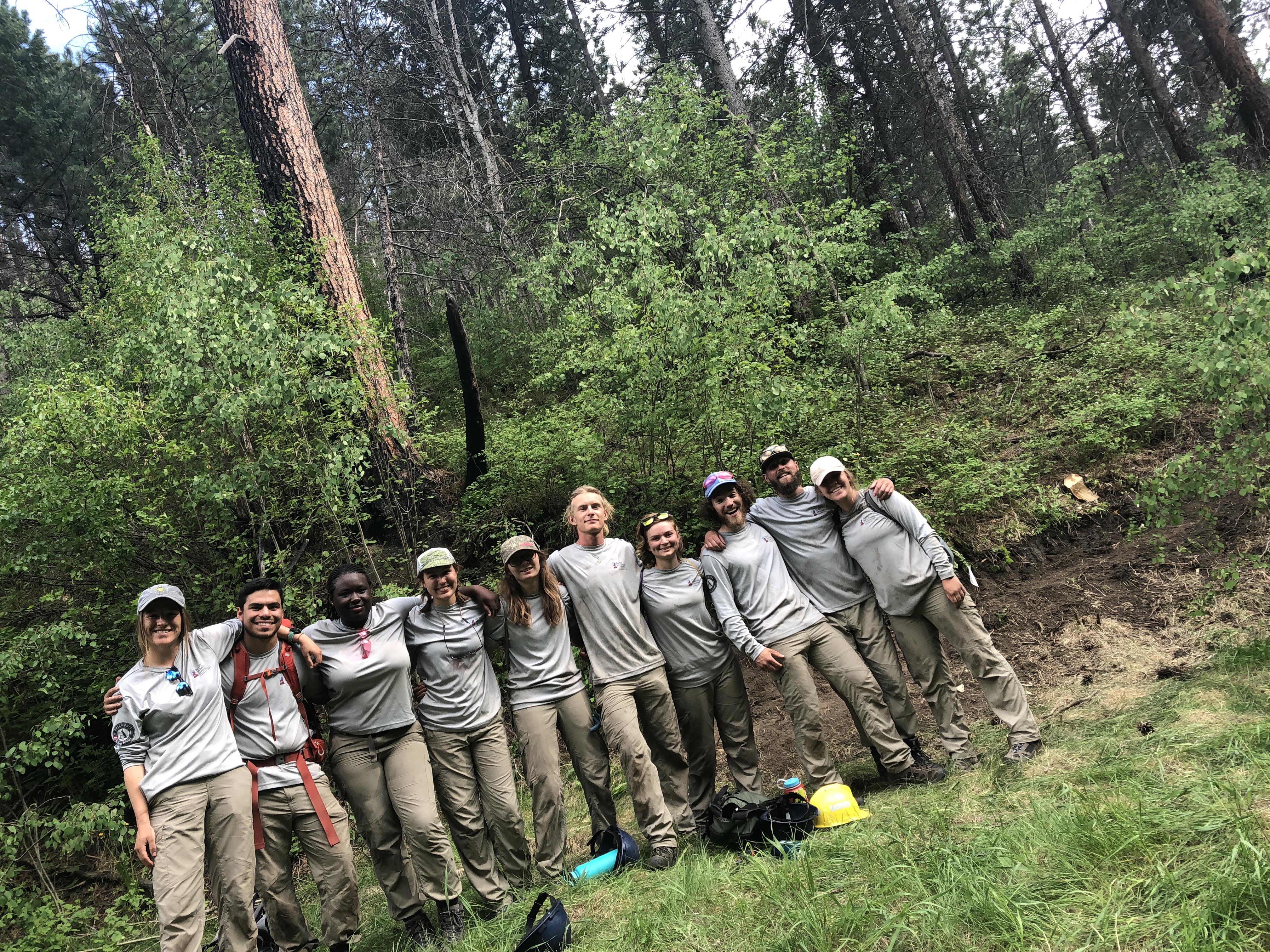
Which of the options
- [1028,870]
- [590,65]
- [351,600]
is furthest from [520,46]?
[1028,870]

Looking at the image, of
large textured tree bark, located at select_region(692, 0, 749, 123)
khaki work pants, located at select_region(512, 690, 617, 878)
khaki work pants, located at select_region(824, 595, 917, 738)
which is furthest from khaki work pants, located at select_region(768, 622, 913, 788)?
large textured tree bark, located at select_region(692, 0, 749, 123)

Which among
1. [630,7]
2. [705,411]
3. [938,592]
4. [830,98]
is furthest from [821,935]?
[630,7]

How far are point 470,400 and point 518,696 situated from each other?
4664 millimetres

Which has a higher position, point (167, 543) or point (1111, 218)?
point (1111, 218)

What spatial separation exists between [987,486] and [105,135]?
18.2 metres

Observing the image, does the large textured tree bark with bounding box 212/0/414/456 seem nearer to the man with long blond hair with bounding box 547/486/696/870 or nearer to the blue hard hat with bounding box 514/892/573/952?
the man with long blond hair with bounding box 547/486/696/870

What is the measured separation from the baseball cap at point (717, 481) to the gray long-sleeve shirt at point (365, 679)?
185 cm

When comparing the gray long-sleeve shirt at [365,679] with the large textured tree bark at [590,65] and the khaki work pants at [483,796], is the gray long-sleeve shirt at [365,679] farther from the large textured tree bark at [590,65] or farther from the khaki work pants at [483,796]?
the large textured tree bark at [590,65]

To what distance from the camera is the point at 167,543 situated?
6.38m

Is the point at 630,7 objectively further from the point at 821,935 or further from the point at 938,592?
the point at 821,935

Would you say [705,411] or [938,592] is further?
[705,411]

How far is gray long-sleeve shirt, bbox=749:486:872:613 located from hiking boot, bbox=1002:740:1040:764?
3.49ft

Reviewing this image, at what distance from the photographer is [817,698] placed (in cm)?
440

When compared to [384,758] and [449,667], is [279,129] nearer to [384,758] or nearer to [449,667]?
[449,667]
